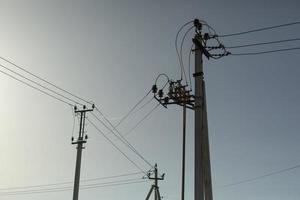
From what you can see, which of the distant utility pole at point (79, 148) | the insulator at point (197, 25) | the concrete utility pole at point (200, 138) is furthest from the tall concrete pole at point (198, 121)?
the distant utility pole at point (79, 148)

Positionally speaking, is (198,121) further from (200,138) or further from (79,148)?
(79,148)

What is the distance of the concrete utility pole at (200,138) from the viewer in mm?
19562

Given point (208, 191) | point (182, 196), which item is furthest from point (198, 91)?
point (182, 196)

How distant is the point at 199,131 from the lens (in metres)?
20.4

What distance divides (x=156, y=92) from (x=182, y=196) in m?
6.22

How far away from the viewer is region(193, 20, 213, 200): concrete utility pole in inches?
770

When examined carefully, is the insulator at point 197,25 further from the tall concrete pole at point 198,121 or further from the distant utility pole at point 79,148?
the distant utility pole at point 79,148

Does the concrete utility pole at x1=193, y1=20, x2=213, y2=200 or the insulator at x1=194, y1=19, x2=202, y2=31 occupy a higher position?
the insulator at x1=194, y1=19, x2=202, y2=31

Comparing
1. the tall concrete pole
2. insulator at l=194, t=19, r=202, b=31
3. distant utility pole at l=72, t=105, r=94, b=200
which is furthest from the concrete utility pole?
distant utility pole at l=72, t=105, r=94, b=200

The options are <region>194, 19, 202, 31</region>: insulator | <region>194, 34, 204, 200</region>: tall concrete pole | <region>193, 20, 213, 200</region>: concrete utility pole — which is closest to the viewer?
<region>194, 34, 204, 200</region>: tall concrete pole

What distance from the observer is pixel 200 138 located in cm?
2027

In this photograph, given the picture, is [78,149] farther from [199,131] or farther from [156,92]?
[199,131]

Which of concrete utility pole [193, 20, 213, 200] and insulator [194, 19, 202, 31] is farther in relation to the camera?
insulator [194, 19, 202, 31]

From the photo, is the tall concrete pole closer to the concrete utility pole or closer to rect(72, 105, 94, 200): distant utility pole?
the concrete utility pole
